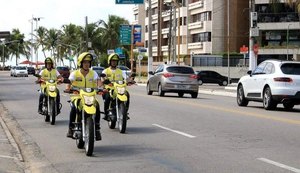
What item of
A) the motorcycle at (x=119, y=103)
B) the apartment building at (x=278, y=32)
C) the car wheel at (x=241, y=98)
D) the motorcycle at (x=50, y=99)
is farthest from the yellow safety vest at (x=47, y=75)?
the apartment building at (x=278, y=32)

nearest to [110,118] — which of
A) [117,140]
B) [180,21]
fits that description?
[117,140]

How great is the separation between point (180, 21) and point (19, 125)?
77148 mm

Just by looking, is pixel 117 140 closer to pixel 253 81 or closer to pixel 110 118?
pixel 110 118

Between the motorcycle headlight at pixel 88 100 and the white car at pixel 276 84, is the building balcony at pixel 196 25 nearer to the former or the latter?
the white car at pixel 276 84

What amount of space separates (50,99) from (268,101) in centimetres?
806

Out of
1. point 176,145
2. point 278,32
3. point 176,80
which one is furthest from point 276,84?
point 278,32

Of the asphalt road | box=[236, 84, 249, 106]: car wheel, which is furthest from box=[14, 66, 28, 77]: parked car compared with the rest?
the asphalt road

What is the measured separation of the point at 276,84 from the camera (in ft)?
67.6

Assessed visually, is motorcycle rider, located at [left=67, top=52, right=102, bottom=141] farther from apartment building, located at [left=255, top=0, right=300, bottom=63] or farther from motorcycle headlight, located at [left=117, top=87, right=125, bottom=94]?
apartment building, located at [left=255, top=0, right=300, bottom=63]

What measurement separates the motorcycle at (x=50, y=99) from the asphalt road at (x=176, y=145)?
32cm

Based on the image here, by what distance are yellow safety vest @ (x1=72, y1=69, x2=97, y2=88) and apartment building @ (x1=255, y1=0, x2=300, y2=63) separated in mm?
63490

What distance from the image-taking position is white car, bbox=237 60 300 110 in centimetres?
2048

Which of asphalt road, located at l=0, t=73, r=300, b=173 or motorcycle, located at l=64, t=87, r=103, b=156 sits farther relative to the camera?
motorcycle, located at l=64, t=87, r=103, b=156

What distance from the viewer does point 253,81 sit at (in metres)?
22.5
